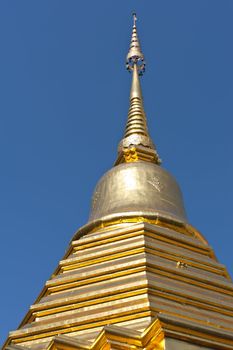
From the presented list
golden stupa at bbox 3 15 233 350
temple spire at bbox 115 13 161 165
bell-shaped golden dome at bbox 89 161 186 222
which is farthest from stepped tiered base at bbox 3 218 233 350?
temple spire at bbox 115 13 161 165

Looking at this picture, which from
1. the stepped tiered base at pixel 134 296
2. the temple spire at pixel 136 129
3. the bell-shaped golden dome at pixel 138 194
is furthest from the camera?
the temple spire at pixel 136 129

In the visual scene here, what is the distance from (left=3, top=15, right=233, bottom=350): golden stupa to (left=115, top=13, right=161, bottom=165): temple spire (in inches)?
49.9

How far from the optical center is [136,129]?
17219 millimetres

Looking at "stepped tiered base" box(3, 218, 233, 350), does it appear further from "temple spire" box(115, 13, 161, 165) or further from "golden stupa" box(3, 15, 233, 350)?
"temple spire" box(115, 13, 161, 165)

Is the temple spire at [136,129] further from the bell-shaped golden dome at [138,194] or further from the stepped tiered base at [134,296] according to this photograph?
the stepped tiered base at [134,296]

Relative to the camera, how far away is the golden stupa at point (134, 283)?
9414 millimetres

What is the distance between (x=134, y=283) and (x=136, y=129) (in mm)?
7021

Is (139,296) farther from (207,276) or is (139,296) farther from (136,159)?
(136,159)

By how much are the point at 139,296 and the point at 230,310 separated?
1659 mm

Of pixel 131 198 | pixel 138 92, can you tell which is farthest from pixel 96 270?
pixel 138 92

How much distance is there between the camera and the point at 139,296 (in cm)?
1049

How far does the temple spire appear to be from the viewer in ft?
53.6

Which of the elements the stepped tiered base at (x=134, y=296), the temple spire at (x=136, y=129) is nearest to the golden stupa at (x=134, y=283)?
the stepped tiered base at (x=134, y=296)

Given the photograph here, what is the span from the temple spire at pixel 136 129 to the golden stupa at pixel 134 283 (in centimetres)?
127
